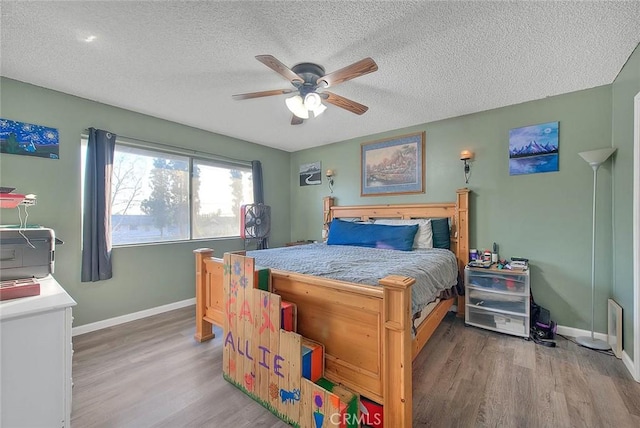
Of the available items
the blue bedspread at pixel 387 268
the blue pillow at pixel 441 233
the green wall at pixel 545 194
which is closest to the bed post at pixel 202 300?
the blue bedspread at pixel 387 268

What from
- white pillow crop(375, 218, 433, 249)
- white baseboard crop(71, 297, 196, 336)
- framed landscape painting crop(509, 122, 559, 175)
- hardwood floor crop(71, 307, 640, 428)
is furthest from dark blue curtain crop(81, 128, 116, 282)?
framed landscape painting crop(509, 122, 559, 175)

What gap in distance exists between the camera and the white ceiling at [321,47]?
5.12 feet

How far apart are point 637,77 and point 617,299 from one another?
1792 millimetres

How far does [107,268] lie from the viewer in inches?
110

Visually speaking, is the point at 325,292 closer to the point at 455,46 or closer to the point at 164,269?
the point at 455,46

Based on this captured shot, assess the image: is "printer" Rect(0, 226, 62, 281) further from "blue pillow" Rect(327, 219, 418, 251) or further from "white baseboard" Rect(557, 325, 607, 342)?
"white baseboard" Rect(557, 325, 607, 342)

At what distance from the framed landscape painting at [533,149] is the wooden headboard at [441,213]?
0.58m

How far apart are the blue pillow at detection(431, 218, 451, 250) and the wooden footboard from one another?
4.41ft

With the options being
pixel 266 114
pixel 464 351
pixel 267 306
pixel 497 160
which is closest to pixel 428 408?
pixel 464 351

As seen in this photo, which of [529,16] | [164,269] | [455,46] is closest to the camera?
[529,16]

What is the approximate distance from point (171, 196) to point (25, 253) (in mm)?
1911

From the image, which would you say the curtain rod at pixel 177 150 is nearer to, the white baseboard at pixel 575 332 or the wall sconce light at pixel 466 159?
the wall sconce light at pixel 466 159

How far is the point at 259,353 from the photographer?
167 centimetres

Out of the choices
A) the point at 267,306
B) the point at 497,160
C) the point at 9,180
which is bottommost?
the point at 267,306
